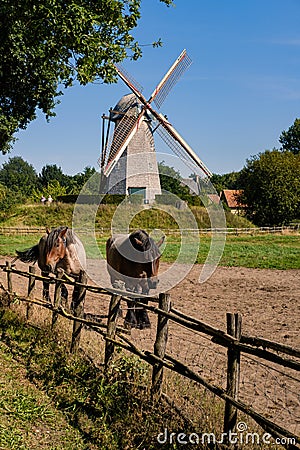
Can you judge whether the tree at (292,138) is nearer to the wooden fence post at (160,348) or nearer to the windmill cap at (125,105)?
the windmill cap at (125,105)

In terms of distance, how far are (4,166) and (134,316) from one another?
131 m

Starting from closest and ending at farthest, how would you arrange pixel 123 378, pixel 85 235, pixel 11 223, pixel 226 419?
pixel 226 419
pixel 123 378
pixel 85 235
pixel 11 223

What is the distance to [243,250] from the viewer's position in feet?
83.8

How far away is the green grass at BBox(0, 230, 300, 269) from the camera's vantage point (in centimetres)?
2045

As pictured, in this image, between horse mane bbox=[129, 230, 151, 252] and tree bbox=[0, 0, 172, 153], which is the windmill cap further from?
horse mane bbox=[129, 230, 151, 252]

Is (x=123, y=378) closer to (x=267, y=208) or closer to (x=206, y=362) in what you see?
(x=206, y=362)

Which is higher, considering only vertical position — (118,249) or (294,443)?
(118,249)

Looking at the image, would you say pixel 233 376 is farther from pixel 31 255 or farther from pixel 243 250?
pixel 243 250

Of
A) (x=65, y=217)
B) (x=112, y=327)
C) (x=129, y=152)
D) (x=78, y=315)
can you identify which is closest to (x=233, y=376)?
(x=112, y=327)

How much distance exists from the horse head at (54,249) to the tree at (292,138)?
84.6m

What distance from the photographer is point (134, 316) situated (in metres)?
8.91

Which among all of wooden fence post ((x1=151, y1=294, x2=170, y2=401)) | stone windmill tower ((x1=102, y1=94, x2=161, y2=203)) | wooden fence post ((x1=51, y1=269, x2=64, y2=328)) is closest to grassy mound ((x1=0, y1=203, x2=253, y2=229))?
stone windmill tower ((x1=102, y1=94, x2=161, y2=203))

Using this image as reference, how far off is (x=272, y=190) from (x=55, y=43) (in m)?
34.2

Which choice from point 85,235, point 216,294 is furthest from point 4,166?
point 216,294
